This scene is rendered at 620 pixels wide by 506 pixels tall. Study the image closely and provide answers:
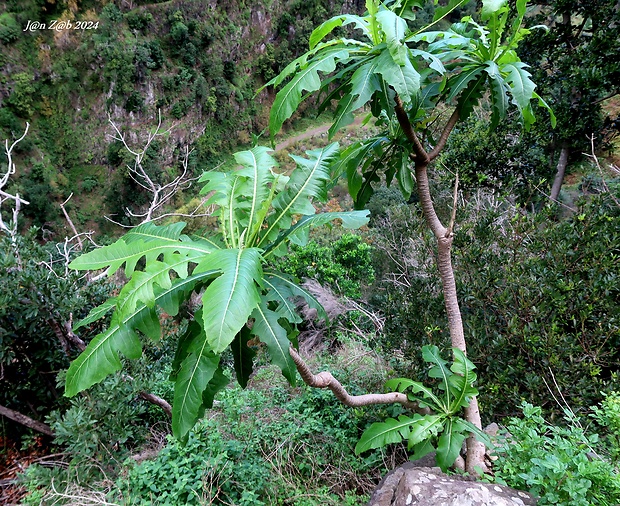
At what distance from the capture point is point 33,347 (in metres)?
3.79

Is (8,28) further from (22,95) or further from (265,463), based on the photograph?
(265,463)

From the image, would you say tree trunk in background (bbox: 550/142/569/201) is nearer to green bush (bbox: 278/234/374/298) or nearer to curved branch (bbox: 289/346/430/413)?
green bush (bbox: 278/234/374/298)

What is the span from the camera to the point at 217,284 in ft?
3.51

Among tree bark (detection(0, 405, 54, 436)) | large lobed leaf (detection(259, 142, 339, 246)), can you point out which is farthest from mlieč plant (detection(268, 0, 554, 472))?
tree bark (detection(0, 405, 54, 436))

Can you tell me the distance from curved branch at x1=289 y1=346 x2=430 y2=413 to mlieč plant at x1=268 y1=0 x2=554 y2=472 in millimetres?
417

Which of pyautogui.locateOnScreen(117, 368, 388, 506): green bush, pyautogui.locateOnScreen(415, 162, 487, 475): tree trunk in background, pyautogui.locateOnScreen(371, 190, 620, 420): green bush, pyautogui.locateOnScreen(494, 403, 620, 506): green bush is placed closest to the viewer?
pyautogui.locateOnScreen(494, 403, 620, 506): green bush

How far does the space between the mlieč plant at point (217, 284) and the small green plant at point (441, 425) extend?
0.83 m

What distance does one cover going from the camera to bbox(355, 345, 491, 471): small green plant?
1700 mm

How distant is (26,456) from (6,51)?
27.6 m

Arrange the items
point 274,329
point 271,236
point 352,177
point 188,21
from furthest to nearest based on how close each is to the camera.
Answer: point 188,21 < point 352,177 < point 271,236 < point 274,329

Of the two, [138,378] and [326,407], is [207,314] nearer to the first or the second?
[326,407]

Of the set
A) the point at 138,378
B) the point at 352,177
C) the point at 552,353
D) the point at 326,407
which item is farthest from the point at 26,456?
the point at 552,353

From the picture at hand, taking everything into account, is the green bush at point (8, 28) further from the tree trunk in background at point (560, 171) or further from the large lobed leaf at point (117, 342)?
the tree trunk in background at point (560, 171)

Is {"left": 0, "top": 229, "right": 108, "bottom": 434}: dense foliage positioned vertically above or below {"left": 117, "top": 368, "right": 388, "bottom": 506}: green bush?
above
